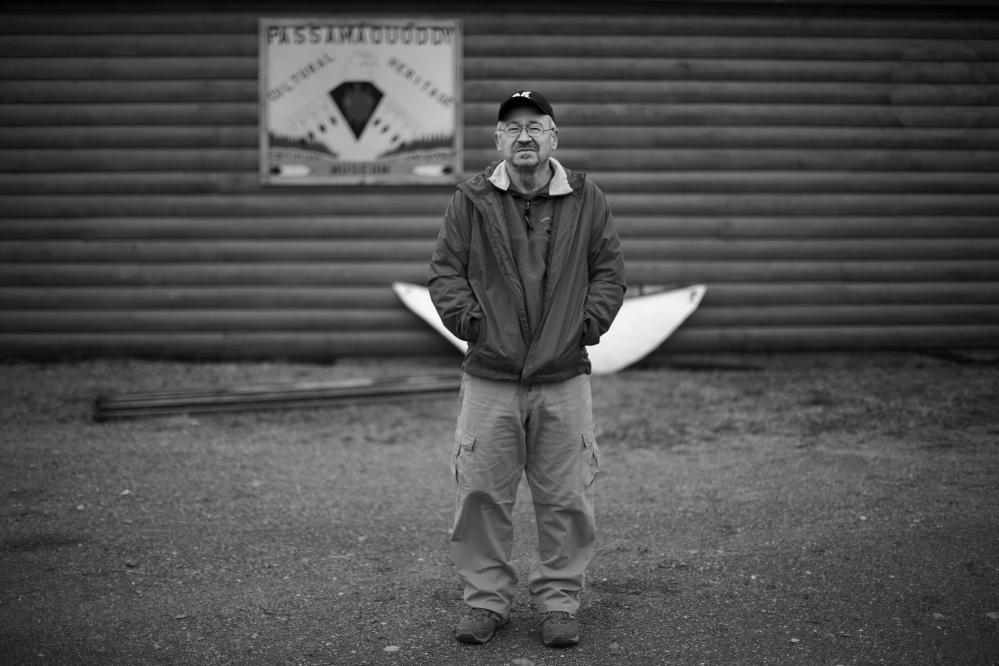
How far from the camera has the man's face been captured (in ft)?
11.8

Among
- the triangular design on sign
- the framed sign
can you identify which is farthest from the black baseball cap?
the triangular design on sign

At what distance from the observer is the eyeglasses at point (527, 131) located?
11.9ft

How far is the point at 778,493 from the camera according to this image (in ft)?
17.6

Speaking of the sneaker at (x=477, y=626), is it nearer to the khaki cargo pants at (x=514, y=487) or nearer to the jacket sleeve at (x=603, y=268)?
the khaki cargo pants at (x=514, y=487)

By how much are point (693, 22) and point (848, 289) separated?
9.69 ft

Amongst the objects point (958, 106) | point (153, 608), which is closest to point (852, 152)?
point (958, 106)

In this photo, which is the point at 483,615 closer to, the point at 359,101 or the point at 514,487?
the point at 514,487

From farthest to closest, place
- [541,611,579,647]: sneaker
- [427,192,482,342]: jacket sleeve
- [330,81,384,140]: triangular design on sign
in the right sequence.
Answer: [330,81,384,140]: triangular design on sign
[427,192,482,342]: jacket sleeve
[541,611,579,647]: sneaker

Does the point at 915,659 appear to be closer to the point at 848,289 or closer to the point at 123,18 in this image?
the point at 848,289

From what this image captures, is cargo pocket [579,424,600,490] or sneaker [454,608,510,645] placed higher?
cargo pocket [579,424,600,490]

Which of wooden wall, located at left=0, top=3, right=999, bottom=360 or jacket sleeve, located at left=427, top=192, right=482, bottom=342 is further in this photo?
wooden wall, located at left=0, top=3, right=999, bottom=360

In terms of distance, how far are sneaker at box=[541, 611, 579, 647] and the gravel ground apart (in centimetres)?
5

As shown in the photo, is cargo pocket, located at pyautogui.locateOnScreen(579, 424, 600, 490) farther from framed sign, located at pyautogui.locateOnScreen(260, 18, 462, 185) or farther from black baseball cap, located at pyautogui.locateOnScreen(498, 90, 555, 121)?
framed sign, located at pyautogui.locateOnScreen(260, 18, 462, 185)

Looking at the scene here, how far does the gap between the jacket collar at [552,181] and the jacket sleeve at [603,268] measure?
5.9 inches
